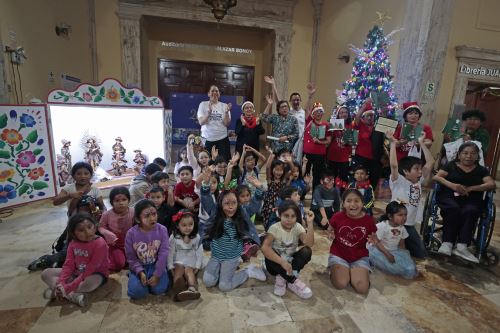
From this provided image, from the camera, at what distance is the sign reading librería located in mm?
5844

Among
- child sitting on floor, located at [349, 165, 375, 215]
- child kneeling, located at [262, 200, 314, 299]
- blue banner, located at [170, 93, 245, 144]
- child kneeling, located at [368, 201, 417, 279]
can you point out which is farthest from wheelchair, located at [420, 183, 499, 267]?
blue banner, located at [170, 93, 245, 144]

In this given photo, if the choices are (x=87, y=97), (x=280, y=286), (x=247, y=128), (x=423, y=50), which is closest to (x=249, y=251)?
(x=280, y=286)

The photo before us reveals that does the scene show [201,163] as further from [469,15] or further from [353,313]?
[469,15]

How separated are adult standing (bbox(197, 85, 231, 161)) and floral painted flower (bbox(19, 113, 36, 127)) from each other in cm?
197

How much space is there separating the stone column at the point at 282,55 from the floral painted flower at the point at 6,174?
5.94 metres

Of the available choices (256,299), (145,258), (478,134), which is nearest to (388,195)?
(478,134)

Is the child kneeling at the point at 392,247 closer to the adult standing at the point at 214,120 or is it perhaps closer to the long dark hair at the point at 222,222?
the long dark hair at the point at 222,222

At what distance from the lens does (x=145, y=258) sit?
2098 millimetres

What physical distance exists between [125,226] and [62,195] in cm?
61

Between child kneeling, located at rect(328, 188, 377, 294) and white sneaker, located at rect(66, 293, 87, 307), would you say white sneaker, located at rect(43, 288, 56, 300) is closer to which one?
white sneaker, located at rect(66, 293, 87, 307)

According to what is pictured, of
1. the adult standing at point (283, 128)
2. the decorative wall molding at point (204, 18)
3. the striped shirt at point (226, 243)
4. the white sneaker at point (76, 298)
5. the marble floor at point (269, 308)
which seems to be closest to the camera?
the marble floor at point (269, 308)

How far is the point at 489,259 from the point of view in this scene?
8.96ft

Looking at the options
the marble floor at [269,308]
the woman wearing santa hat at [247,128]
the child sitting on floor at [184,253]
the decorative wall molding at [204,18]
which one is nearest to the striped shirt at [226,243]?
the child sitting on floor at [184,253]

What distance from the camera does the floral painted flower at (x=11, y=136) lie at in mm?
3243
